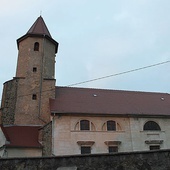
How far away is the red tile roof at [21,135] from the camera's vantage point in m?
19.8

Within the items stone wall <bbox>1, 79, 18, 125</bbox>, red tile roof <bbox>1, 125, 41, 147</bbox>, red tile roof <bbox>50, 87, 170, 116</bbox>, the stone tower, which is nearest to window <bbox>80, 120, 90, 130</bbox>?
red tile roof <bbox>50, 87, 170, 116</bbox>

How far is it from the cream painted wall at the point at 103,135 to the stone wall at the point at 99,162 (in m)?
9.74

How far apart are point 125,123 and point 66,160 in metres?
12.9

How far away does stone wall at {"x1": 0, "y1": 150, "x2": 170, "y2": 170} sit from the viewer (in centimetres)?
1116

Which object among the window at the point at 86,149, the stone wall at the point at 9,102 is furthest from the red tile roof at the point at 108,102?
the stone wall at the point at 9,102

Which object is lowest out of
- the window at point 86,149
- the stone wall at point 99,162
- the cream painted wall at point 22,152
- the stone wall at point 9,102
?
the stone wall at point 99,162

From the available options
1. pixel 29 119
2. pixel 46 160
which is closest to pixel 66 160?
pixel 46 160

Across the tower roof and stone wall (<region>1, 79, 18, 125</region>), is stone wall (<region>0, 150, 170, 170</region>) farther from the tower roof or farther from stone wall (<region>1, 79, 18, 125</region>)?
the tower roof

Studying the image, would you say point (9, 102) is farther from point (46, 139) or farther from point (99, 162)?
point (99, 162)

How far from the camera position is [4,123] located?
23.0 meters

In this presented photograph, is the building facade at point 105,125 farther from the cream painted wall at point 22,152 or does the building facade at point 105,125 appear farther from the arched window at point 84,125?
the cream painted wall at point 22,152

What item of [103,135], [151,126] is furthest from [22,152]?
[151,126]

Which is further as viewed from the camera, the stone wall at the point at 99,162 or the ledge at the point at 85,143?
the ledge at the point at 85,143

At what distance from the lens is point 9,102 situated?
78.8 feet
